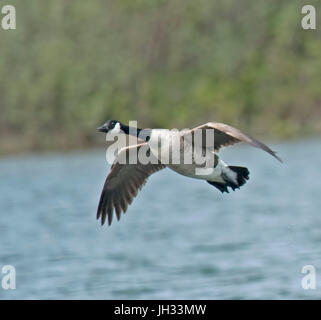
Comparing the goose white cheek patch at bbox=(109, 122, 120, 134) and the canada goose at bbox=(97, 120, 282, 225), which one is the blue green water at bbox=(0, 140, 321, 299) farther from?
the goose white cheek patch at bbox=(109, 122, 120, 134)

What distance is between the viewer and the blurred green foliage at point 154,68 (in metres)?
35.8

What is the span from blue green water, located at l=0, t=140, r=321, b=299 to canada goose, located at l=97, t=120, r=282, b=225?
50.1 inches

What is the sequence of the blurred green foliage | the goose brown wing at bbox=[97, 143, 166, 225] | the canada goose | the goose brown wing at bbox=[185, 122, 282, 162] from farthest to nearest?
the blurred green foliage, the goose brown wing at bbox=[97, 143, 166, 225], the canada goose, the goose brown wing at bbox=[185, 122, 282, 162]

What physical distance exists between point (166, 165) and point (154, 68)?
101 ft

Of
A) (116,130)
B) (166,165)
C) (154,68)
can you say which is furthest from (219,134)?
(154,68)

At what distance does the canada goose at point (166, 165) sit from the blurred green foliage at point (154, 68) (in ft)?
79.8

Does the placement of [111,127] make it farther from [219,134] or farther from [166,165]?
[219,134]

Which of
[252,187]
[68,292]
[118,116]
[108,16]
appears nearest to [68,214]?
[252,187]

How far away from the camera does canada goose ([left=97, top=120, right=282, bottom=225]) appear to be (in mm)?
8898

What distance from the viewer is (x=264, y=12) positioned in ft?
132

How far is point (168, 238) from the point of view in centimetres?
1507

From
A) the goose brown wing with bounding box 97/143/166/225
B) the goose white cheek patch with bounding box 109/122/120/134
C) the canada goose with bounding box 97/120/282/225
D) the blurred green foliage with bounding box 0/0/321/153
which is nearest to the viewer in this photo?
the canada goose with bounding box 97/120/282/225

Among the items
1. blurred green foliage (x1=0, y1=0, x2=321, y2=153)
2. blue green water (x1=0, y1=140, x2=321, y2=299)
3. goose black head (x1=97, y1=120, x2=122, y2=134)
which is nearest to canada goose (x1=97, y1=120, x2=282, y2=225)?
goose black head (x1=97, y1=120, x2=122, y2=134)
